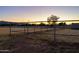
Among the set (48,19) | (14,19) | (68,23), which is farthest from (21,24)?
(68,23)

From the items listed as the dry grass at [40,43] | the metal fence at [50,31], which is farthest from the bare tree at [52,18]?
the dry grass at [40,43]

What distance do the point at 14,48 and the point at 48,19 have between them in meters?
0.72

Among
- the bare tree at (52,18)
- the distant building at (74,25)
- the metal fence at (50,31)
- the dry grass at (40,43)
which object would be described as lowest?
the dry grass at (40,43)

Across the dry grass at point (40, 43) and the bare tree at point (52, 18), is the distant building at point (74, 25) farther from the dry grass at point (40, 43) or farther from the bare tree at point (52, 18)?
the bare tree at point (52, 18)

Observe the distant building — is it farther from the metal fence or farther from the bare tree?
the bare tree

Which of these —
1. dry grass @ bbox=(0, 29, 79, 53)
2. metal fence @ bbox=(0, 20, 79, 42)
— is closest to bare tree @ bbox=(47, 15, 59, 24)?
metal fence @ bbox=(0, 20, 79, 42)

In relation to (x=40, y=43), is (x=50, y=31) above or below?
above

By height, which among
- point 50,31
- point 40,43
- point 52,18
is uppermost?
point 52,18

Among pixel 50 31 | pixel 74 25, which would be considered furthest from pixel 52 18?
pixel 74 25

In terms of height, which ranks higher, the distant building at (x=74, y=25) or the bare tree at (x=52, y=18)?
the bare tree at (x=52, y=18)

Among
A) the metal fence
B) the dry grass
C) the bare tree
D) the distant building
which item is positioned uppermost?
the bare tree

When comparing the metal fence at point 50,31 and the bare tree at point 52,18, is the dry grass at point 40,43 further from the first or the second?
the bare tree at point 52,18

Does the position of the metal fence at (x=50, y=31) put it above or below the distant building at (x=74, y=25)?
below

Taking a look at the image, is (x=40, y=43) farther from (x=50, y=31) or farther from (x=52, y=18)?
(x=52, y=18)
